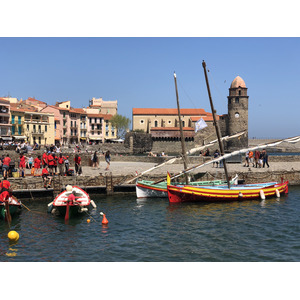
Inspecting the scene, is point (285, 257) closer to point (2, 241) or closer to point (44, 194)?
point (2, 241)

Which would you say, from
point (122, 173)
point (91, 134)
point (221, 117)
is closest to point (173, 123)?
point (221, 117)

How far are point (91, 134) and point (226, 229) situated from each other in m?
92.7

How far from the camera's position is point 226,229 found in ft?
56.6

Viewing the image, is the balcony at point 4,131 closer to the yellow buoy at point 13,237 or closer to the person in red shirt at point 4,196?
the person in red shirt at point 4,196

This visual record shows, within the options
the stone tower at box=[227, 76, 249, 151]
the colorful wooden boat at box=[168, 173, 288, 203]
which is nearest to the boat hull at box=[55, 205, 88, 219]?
the colorful wooden boat at box=[168, 173, 288, 203]

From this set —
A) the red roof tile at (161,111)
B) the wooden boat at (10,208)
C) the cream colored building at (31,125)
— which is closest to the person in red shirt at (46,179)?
the wooden boat at (10,208)

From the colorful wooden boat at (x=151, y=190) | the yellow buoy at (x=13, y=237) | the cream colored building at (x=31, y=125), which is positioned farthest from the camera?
the cream colored building at (x=31, y=125)

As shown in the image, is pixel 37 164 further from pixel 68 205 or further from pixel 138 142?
pixel 138 142

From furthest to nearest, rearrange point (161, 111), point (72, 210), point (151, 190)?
point (161, 111) < point (151, 190) < point (72, 210)

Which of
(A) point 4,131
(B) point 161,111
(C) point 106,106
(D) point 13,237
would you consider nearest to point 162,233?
(D) point 13,237

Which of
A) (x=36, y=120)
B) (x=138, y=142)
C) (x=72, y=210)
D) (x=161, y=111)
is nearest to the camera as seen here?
(x=72, y=210)

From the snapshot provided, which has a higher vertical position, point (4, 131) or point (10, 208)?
point (4, 131)

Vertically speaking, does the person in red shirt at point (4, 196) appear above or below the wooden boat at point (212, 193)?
above

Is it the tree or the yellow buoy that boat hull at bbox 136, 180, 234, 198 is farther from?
Result: the tree
